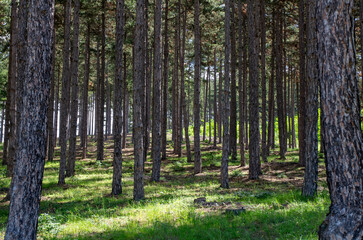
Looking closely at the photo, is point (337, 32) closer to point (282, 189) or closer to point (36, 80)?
point (36, 80)

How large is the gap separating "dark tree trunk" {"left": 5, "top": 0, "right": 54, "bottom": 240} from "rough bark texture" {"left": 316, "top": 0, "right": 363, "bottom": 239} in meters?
4.67

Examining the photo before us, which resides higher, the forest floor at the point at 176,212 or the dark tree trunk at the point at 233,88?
the dark tree trunk at the point at 233,88

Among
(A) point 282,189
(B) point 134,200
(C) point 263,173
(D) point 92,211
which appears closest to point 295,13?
(C) point 263,173

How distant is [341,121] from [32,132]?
498 centimetres

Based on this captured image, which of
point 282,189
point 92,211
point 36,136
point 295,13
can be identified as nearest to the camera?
point 36,136

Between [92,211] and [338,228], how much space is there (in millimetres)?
6462

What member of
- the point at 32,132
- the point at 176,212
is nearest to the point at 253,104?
the point at 176,212

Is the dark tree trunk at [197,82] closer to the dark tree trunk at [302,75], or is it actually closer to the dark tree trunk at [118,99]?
the dark tree trunk at [118,99]

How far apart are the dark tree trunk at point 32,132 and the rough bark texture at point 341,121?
15.3 feet

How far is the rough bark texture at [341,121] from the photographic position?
3.81 m

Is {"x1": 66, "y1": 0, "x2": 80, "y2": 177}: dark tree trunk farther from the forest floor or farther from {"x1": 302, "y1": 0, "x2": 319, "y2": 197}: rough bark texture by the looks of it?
{"x1": 302, "y1": 0, "x2": 319, "y2": 197}: rough bark texture

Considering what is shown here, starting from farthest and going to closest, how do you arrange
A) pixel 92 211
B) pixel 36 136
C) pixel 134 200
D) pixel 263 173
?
1. pixel 263 173
2. pixel 134 200
3. pixel 92 211
4. pixel 36 136

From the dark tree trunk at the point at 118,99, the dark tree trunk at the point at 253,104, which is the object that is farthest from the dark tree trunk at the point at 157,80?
the dark tree trunk at the point at 253,104

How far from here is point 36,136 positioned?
5.21 metres
